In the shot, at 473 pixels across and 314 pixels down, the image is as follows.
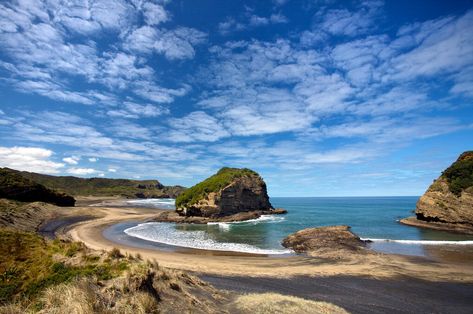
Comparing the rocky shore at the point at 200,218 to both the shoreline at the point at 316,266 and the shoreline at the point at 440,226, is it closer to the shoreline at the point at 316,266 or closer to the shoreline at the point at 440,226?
the shoreline at the point at 316,266

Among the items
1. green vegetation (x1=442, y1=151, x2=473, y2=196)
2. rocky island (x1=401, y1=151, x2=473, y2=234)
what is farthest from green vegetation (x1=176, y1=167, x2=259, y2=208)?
green vegetation (x1=442, y1=151, x2=473, y2=196)

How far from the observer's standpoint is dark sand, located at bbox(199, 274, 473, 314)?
713 inches

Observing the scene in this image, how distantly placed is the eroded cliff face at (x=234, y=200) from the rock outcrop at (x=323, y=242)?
124ft

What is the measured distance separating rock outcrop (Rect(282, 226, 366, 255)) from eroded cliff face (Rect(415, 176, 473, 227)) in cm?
2946

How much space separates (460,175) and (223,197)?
53.1 m

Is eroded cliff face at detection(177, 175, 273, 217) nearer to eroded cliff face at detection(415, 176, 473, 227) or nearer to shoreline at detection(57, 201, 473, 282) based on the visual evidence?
shoreline at detection(57, 201, 473, 282)

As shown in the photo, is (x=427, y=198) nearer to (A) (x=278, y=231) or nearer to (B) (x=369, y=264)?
(A) (x=278, y=231)

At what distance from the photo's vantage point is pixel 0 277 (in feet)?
34.1

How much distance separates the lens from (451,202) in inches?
2295

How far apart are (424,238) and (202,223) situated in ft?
147

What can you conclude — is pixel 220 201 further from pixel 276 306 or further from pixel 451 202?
pixel 276 306

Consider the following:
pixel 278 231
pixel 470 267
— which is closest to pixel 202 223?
pixel 278 231

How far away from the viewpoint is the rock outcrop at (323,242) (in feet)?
117

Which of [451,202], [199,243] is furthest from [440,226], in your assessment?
[199,243]
